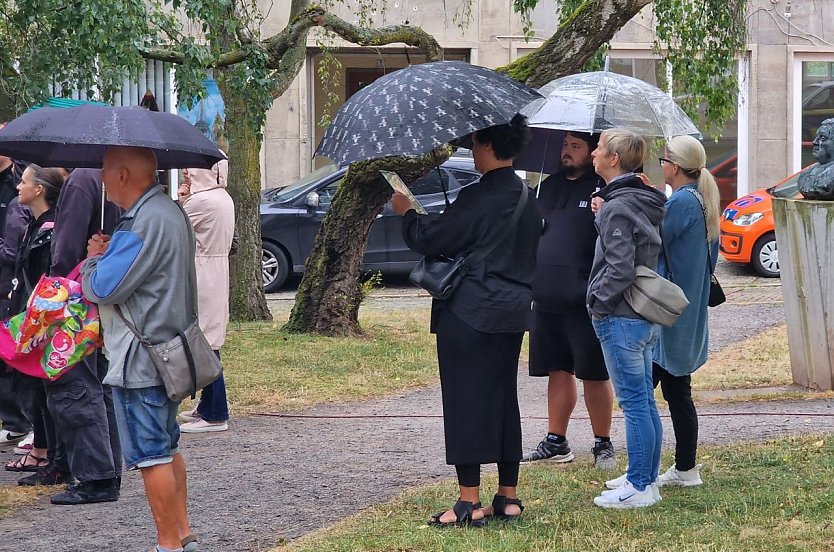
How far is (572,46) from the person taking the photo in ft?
33.6

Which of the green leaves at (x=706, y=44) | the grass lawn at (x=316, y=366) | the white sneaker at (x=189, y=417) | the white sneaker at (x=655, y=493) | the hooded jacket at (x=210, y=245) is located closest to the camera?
the white sneaker at (x=655, y=493)

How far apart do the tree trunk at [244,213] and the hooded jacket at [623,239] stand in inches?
276

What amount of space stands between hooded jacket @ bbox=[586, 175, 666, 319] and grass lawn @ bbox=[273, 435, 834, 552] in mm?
909

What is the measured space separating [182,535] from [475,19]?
52.6ft

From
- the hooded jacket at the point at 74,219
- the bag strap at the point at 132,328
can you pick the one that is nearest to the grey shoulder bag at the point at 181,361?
the bag strap at the point at 132,328

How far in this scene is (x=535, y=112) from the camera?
19.7 feet

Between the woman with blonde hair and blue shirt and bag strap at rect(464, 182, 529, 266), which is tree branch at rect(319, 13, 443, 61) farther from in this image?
bag strap at rect(464, 182, 529, 266)

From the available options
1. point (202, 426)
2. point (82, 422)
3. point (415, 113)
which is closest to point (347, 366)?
point (202, 426)

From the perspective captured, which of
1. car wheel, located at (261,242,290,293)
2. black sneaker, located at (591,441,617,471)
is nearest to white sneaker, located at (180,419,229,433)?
black sneaker, located at (591,441,617,471)

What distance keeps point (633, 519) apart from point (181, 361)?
6.77 ft

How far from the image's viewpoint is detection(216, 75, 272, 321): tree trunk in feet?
39.4

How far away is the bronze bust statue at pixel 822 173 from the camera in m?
8.36

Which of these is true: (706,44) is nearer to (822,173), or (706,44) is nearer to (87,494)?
(822,173)

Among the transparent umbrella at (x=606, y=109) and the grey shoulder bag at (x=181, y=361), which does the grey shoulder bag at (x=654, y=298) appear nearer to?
the transparent umbrella at (x=606, y=109)
